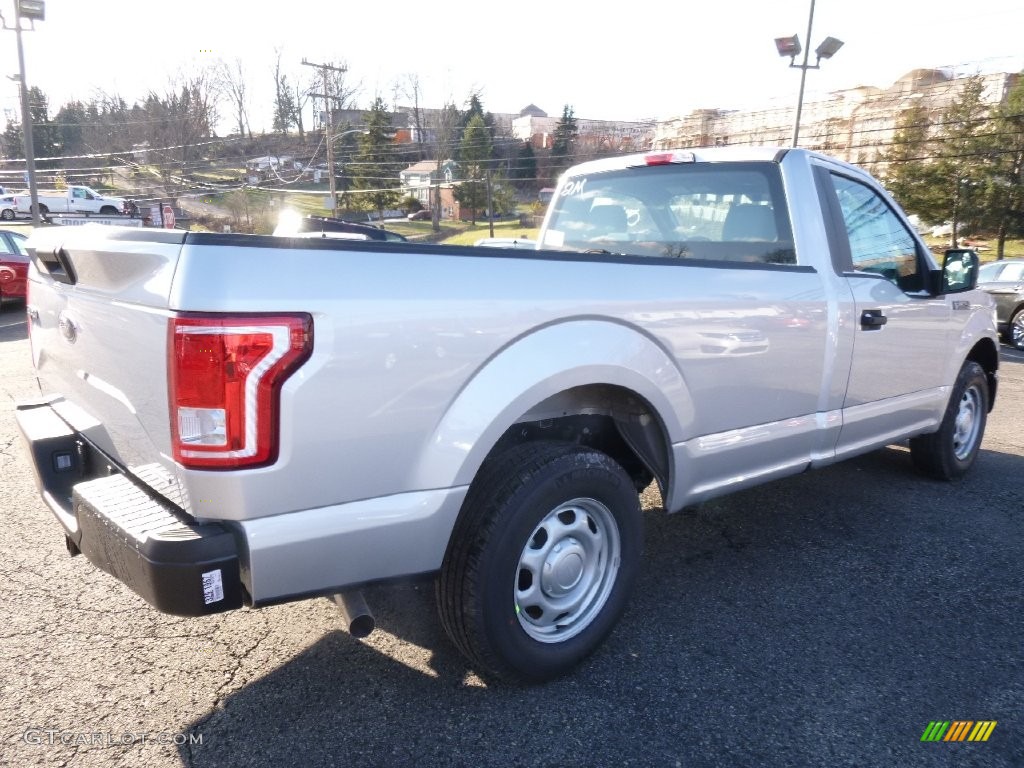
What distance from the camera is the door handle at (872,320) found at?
3664mm

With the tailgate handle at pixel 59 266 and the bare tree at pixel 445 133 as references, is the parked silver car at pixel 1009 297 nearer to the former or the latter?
the tailgate handle at pixel 59 266

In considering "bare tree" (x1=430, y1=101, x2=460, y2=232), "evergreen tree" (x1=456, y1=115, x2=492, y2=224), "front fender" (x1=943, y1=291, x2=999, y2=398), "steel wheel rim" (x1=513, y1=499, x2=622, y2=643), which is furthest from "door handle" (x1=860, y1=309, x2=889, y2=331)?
"bare tree" (x1=430, y1=101, x2=460, y2=232)

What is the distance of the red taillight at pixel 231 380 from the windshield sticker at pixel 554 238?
8.70ft

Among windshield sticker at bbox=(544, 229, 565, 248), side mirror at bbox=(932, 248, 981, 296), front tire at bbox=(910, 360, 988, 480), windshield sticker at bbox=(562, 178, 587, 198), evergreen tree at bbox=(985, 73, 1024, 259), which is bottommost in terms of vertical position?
front tire at bbox=(910, 360, 988, 480)

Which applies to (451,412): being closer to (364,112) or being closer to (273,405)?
(273,405)

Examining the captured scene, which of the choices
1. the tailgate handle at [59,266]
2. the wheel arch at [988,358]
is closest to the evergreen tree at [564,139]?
the wheel arch at [988,358]

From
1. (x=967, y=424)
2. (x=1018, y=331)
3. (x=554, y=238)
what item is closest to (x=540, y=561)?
(x=554, y=238)

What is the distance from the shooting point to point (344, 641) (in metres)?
2.91

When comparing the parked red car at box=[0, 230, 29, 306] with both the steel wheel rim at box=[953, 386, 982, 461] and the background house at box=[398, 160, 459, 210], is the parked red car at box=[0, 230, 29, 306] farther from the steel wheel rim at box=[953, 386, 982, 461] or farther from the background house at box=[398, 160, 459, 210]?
the background house at box=[398, 160, 459, 210]

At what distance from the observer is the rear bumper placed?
190cm

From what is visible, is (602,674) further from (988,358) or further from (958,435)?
(988,358)

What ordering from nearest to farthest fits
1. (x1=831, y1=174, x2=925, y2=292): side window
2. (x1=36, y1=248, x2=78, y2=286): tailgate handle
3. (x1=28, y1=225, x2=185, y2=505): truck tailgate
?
(x1=28, y1=225, x2=185, y2=505): truck tailgate
(x1=36, y1=248, x2=78, y2=286): tailgate handle
(x1=831, y1=174, x2=925, y2=292): side window

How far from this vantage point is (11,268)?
47.9 ft

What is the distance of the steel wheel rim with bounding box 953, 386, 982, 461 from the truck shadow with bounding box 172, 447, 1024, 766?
3.69 ft
